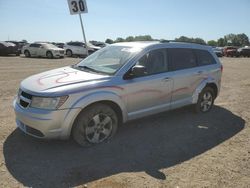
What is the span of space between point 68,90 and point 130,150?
144 centimetres

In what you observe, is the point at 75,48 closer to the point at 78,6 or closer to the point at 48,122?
the point at 78,6

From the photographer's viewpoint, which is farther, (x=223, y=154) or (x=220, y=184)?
(x=223, y=154)

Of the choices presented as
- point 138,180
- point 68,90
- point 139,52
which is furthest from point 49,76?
point 138,180

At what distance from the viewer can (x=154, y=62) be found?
18.8 feet

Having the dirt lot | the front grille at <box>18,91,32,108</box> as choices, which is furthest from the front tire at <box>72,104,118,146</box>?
the front grille at <box>18,91,32,108</box>

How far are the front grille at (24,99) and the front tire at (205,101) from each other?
13.0ft

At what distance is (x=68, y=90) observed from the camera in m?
4.46

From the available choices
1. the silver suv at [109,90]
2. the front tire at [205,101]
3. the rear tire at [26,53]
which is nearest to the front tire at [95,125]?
the silver suv at [109,90]

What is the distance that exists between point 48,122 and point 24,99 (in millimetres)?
662

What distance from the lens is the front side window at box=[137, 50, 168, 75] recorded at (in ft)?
18.2

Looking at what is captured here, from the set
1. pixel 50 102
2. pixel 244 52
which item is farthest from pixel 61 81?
pixel 244 52

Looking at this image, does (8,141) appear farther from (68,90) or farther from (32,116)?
(68,90)

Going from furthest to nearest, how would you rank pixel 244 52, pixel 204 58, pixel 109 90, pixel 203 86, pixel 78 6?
pixel 244 52 → pixel 78 6 → pixel 204 58 → pixel 203 86 → pixel 109 90

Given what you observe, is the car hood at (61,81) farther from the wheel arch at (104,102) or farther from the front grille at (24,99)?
the wheel arch at (104,102)
